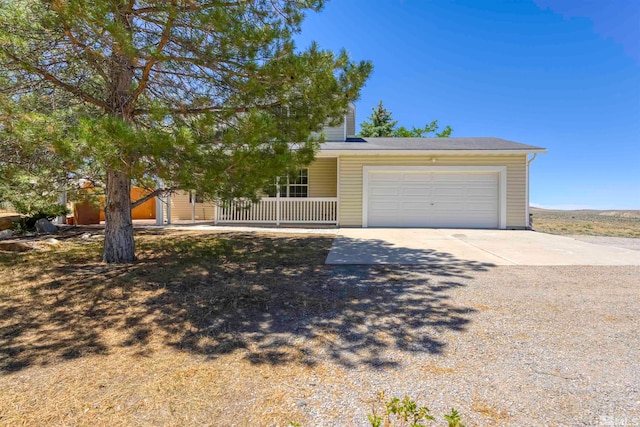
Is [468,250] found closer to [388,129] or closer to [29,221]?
[29,221]

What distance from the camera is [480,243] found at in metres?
7.75

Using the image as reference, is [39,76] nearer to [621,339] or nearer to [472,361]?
[472,361]

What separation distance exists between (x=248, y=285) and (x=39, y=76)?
4643 mm

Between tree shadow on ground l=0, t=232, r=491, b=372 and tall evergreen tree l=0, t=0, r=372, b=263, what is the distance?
1244mm

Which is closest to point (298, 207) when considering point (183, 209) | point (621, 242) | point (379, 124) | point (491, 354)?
point (183, 209)

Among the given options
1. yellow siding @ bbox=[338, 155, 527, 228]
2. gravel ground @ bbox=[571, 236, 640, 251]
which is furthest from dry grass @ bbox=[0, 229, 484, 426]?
yellow siding @ bbox=[338, 155, 527, 228]

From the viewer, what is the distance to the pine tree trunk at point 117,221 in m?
5.41

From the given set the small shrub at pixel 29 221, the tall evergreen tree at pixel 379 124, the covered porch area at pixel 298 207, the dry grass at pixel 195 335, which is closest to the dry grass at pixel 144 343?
the dry grass at pixel 195 335

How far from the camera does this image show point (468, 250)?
6.79 m

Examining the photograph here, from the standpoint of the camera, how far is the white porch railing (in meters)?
11.8

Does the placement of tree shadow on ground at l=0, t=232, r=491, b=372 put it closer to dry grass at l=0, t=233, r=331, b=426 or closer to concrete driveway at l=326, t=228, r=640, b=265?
dry grass at l=0, t=233, r=331, b=426

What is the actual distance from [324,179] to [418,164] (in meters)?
3.69

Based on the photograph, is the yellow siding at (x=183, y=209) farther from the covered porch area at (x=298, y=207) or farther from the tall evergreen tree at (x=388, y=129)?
the tall evergreen tree at (x=388, y=129)

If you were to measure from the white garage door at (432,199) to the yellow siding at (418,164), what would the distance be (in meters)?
0.35
